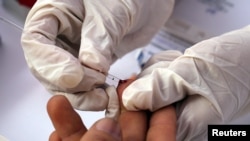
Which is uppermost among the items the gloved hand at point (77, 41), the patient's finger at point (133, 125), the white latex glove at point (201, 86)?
the gloved hand at point (77, 41)

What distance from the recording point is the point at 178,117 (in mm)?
520

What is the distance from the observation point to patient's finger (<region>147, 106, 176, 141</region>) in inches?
17.8

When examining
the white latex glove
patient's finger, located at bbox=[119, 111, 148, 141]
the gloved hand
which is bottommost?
patient's finger, located at bbox=[119, 111, 148, 141]

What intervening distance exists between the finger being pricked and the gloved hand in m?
0.03

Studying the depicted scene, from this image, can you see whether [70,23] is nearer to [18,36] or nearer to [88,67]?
[88,67]

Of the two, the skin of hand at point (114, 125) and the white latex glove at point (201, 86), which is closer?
the skin of hand at point (114, 125)

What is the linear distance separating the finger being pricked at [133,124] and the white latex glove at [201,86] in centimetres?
1

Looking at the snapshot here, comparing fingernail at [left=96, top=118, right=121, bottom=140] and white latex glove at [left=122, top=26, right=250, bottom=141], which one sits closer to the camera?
fingernail at [left=96, top=118, right=121, bottom=140]

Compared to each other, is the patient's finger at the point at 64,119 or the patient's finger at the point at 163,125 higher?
the patient's finger at the point at 64,119

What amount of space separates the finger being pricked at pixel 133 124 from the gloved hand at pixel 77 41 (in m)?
0.03

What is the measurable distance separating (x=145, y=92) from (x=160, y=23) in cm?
28

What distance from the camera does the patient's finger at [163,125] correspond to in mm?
452

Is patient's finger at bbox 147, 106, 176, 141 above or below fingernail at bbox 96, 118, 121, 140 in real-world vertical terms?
below

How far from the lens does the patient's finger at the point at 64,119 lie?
43cm
